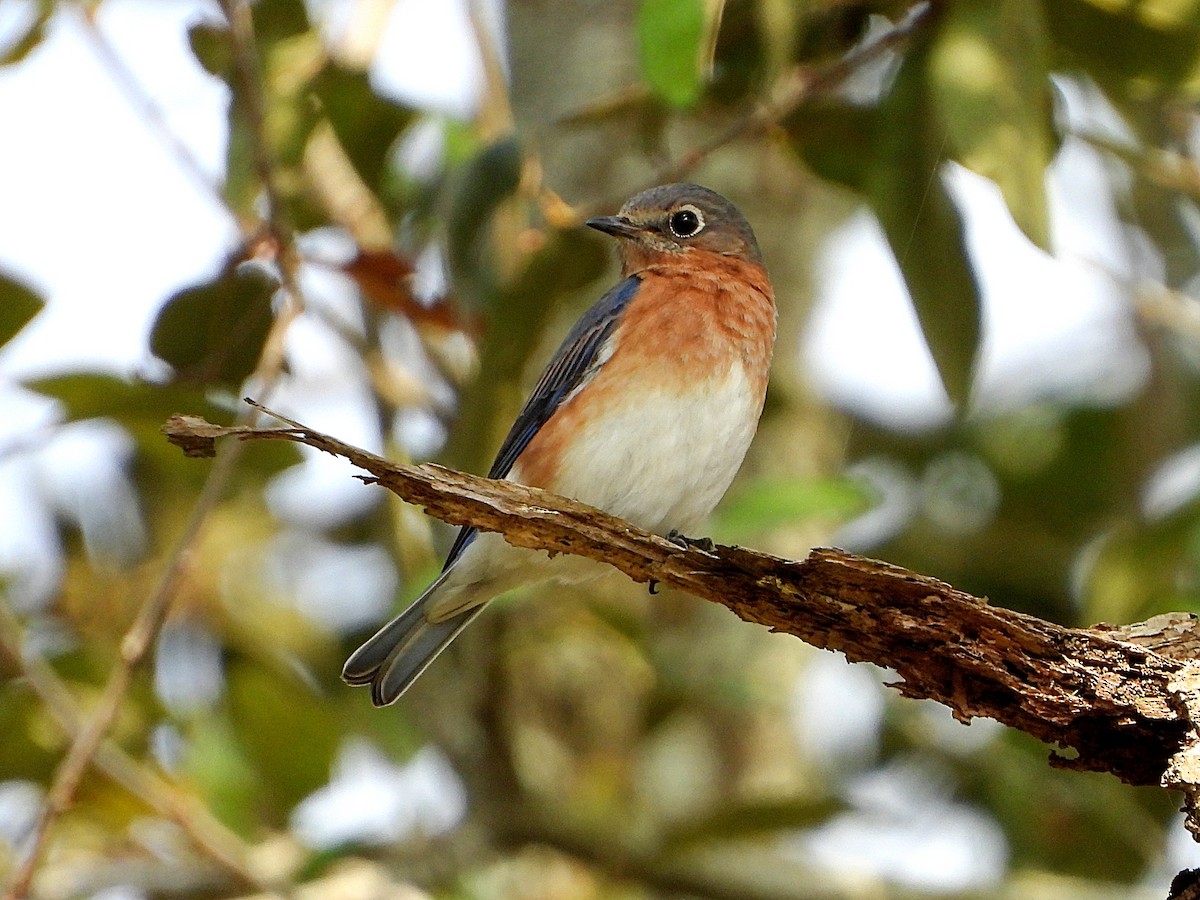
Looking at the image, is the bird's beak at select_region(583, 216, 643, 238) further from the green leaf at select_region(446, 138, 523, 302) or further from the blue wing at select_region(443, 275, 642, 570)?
the green leaf at select_region(446, 138, 523, 302)

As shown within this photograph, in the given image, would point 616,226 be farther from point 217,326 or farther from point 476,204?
point 217,326

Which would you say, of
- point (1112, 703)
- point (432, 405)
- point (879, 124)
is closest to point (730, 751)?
point (432, 405)

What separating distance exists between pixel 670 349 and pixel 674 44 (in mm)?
1104

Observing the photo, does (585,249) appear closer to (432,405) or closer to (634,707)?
(432,405)

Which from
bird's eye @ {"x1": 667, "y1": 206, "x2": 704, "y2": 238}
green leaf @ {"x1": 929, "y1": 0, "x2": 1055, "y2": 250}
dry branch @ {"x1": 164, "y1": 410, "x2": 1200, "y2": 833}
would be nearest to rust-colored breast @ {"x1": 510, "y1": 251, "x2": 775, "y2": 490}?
bird's eye @ {"x1": 667, "y1": 206, "x2": 704, "y2": 238}

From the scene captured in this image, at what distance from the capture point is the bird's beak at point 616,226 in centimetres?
594

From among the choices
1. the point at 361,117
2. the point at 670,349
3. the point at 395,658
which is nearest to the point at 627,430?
the point at 670,349

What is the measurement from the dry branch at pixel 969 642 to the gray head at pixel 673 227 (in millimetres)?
2629

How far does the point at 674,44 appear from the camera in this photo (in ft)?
15.9

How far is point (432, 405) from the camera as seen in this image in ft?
23.4

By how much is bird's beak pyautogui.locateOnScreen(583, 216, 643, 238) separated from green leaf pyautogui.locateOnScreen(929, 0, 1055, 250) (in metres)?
1.38

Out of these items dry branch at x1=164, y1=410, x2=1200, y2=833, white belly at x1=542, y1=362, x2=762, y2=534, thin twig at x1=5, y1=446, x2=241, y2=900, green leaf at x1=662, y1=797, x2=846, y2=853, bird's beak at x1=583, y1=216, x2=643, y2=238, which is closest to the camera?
dry branch at x1=164, y1=410, x2=1200, y2=833

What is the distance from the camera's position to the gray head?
20.1 ft

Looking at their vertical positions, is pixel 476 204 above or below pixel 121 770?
above
